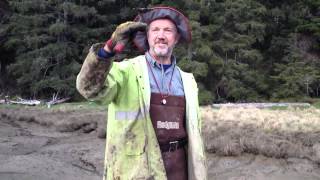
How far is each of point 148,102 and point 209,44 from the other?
66.7ft

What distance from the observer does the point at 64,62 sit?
80.2 ft

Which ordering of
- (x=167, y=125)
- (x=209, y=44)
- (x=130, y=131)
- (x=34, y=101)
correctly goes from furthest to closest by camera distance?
1. (x=209, y=44)
2. (x=34, y=101)
3. (x=167, y=125)
4. (x=130, y=131)

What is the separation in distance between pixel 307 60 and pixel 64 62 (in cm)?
1156

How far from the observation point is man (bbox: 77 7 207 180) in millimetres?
2492

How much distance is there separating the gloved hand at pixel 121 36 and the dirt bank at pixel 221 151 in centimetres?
510

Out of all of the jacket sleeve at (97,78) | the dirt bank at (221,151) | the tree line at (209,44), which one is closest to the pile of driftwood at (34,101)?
the tree line at (209,44)

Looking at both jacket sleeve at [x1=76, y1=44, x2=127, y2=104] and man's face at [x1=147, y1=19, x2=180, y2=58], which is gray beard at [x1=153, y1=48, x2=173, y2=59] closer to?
man's face at [x1=147, y1=19, x2=180, y2=58]

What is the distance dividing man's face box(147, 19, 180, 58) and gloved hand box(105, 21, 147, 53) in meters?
0.30

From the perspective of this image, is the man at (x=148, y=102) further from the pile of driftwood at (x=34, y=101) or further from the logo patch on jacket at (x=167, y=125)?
the pile of driftwood at (x=34, y=101)

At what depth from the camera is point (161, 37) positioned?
282cm

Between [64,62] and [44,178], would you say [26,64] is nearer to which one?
[64,62]

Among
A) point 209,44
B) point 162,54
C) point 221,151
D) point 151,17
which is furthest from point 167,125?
point 209,44

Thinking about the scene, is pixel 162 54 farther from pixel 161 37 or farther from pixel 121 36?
pixel 121 36

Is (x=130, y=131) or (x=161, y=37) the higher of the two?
(x=161, y=37)
